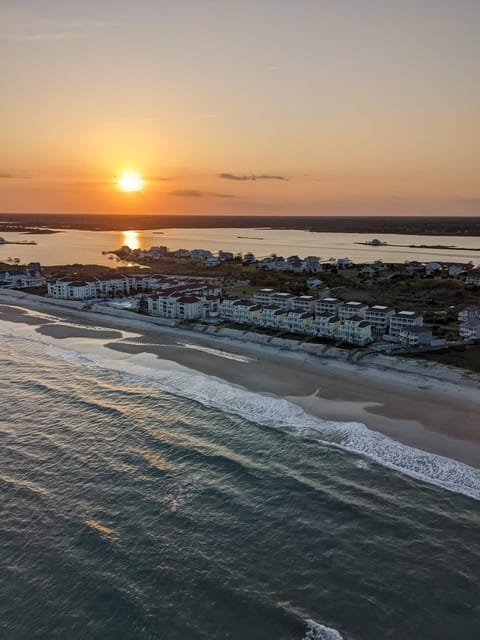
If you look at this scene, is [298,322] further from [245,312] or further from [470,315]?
[470,315]

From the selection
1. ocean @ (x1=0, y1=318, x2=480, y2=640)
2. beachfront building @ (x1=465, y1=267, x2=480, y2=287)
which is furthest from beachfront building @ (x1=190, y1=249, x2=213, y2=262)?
ocean @ (x1=0, y1=318, x2=480, y2=640)

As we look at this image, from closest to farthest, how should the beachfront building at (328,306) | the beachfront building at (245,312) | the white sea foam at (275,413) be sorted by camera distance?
the white sea foam at (275,413) → the beachfront building at (245,312) → the beachfront building at (328,306)

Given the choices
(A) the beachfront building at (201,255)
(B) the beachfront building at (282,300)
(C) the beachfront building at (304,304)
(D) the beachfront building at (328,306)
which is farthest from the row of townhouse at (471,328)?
(A) the beachfront building at (201,255)

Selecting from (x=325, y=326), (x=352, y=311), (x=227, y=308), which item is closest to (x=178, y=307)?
(x=227, y=308)

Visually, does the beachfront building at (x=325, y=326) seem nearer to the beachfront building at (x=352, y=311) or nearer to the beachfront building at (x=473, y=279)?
the beachfront building at (x=352, y=311)

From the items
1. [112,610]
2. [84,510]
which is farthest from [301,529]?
[84,510]

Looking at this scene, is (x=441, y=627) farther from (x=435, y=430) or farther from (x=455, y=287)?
(x=455, y=287)

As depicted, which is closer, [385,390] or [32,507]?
[32,507]
